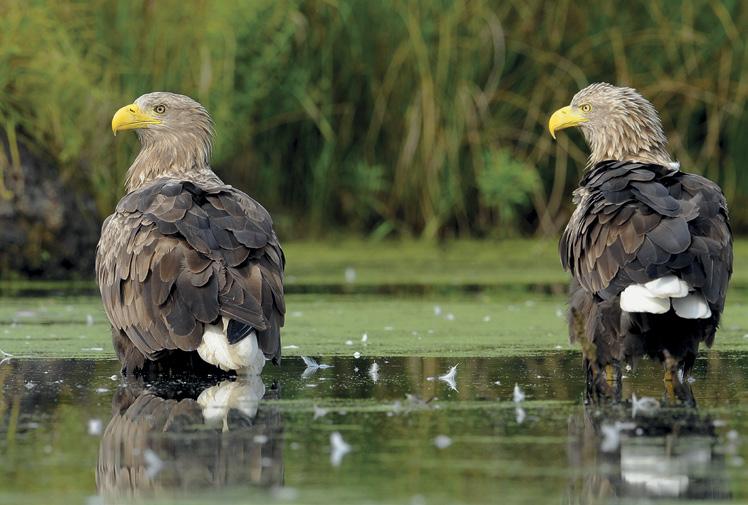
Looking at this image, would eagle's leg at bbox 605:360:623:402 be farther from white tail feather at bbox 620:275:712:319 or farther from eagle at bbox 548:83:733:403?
white tail feather at bbox 620:275:712:319

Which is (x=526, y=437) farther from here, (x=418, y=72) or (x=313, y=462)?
(x=418, y=72)

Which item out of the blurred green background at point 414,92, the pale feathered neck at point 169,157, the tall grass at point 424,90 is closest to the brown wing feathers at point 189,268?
the pale feathered neck at point 169,157

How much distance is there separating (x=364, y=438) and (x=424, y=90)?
9.48 m

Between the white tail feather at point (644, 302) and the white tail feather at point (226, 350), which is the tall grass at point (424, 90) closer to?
the white tail feather at point (226, 350)

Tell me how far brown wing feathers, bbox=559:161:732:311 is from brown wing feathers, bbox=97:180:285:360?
1402mm

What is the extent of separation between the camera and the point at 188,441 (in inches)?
201

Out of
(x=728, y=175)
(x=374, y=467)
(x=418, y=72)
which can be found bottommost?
(x=374, y=467)

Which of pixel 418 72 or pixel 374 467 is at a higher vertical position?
pixel 418 72

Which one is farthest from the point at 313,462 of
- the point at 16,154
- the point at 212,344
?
the point at 16,154

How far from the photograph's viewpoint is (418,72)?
14.5 m

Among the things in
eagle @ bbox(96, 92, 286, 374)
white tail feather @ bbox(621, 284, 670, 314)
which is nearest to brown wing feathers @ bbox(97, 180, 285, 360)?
eagle @ bbox(96, 92, 286, 374)

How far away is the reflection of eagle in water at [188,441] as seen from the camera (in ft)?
14.6

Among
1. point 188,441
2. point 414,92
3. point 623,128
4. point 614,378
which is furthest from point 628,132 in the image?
point 414,92

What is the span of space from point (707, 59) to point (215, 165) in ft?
15.7
